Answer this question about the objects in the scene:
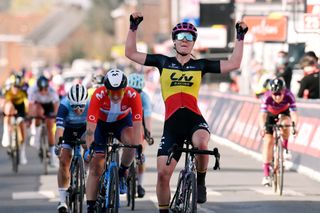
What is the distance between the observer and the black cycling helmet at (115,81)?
12.9 metres

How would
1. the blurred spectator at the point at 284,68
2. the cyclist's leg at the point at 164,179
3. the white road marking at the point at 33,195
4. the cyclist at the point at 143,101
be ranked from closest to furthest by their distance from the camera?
1. the cyclist's leg at the point at 164,179
2. the cyclist at the point at 143,101
3. the white road marking at the point at 33,195
4. the blurred spectator at the point at 284,68

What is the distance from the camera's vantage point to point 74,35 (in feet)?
507

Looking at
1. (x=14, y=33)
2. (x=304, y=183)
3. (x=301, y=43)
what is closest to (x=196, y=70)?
(x=304, y=183)

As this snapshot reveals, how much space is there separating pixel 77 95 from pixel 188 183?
11.6 feet

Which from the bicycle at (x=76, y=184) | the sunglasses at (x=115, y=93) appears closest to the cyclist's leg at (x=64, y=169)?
the bicycle at (x=76, y=184)

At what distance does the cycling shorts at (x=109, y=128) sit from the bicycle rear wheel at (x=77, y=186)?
25.7 inches

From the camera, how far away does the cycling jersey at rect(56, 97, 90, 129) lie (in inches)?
591

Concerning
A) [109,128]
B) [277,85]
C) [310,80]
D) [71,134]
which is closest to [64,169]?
[71,134]

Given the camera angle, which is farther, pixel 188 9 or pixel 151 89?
pixel 188 9

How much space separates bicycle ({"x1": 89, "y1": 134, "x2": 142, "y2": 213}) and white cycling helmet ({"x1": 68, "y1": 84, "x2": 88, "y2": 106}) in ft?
4.82

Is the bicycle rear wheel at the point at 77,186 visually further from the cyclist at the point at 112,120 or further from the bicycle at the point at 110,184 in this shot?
the bicycle at the point at 110,184

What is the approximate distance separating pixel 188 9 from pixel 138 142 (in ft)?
220

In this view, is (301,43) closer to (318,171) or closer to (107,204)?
(318,171)

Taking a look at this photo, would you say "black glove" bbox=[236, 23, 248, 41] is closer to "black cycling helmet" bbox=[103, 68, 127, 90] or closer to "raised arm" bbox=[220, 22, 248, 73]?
"raised arm" bbox=[220, 22, 248, 73]
